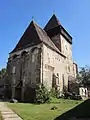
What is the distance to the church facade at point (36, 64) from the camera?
28.0 meters

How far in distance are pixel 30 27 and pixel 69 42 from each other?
1289 cm

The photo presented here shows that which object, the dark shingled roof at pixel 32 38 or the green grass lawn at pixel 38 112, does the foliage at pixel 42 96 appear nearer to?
the green grass lawn at pixel 38 112

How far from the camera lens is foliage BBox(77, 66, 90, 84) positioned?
42.2 metres

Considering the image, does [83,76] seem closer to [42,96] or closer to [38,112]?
[42,96]

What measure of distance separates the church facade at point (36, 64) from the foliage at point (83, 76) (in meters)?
4.72

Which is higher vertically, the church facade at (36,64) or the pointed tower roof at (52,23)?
the pointed tower roof at (52,23)

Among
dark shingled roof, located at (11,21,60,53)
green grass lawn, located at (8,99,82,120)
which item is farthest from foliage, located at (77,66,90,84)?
green grass lawn, located at (8,99,82,120)

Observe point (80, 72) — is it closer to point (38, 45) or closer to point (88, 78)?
point (88, 78)

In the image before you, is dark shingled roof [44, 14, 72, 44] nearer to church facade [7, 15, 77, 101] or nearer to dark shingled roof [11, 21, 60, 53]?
church facade [7, 15, 77, 101]

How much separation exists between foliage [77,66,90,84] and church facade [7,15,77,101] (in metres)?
4.72

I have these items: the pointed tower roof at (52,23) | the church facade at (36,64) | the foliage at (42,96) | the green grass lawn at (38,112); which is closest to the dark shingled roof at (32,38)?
the church facade at (36,64)

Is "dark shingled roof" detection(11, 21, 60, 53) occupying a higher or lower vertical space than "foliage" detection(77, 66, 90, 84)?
higher

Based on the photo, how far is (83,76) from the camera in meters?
45.1

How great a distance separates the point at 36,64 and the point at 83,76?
841 inches
